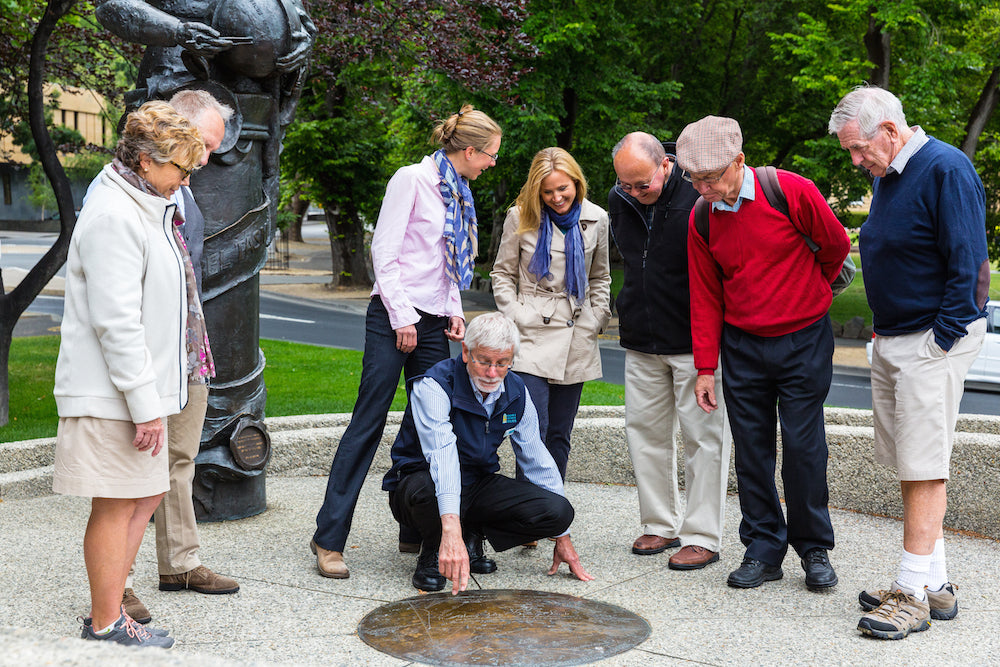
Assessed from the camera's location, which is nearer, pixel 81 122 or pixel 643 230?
pixel 643 230

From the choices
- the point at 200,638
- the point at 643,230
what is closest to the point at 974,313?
the point at 643,230

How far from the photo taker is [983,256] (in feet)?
12.5

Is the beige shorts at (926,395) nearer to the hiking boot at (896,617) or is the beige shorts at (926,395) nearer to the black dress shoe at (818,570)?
the hiking boot at (896,617)

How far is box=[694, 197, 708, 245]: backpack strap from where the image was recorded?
4395 mm

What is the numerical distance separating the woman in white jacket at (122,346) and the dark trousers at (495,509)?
3.55 ft

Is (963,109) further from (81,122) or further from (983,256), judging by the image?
(81,122)

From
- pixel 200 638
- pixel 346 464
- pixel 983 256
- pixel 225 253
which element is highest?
pixel 983 256

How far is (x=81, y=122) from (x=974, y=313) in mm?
67738

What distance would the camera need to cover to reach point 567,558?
4379 mm

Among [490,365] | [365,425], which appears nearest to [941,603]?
[490,365]

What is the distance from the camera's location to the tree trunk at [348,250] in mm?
27641

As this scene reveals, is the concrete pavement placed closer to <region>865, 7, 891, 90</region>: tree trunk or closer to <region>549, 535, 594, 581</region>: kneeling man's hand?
<region>549, 535, 594, 581</region>: kneeling man's hand

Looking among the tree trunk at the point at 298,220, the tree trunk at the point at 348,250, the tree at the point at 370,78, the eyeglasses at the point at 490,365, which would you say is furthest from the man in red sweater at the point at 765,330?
the tree trunk at the point at 298,220

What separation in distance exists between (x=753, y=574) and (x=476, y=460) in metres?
1.25
